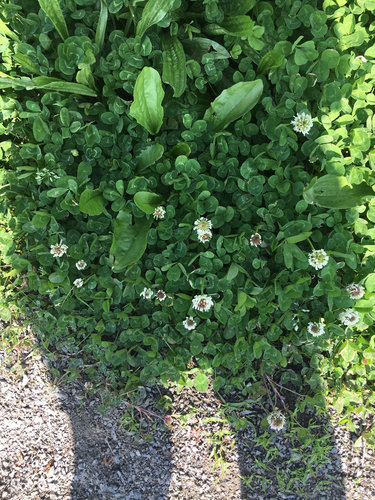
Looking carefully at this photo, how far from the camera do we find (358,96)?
1.90 m

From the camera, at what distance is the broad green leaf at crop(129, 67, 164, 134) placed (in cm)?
173

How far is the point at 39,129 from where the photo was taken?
75.1 inches

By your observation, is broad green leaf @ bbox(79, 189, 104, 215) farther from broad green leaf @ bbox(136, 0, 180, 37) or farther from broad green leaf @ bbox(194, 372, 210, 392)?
broad green leaf @ bbox(194, 372, 210, 392)

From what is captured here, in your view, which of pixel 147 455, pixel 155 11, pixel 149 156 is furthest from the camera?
pixel 147 455

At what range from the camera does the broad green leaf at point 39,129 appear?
1903 millimetres

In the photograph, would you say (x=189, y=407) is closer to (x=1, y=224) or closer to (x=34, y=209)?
(x=34, y=209)

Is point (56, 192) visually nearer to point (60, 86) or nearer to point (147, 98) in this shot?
point (60, 86)

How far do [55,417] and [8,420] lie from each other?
0.29m

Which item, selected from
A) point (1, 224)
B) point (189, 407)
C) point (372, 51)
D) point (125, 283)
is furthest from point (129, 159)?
point (189, 407)

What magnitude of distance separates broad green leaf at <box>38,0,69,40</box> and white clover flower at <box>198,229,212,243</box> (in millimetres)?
1129

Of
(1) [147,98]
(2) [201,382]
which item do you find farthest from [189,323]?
(1) [147,98]

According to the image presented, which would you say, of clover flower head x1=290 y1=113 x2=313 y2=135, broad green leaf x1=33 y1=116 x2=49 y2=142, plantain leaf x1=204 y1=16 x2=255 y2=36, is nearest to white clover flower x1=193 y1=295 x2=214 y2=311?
clover flower head x1=290 y1=113 x2=313 y2=135

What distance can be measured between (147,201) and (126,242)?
0.22 meters

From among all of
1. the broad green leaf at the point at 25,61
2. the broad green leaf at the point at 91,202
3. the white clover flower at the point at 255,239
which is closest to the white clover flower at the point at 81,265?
the broad green leaf at the point at 91,202
